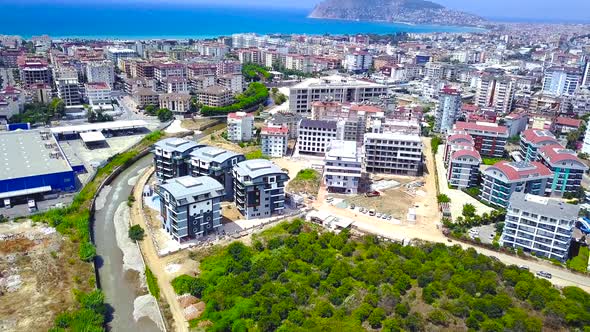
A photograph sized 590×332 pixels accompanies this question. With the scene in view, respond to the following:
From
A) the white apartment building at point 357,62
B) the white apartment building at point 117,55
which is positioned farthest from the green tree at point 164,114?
the white apartment building at point 357,62

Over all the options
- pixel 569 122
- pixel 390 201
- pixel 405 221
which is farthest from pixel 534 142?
pixel 569 122

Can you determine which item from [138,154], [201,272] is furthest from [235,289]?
[138,154]

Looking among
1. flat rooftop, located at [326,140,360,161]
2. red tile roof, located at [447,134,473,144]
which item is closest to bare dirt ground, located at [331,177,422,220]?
flat rooftop, located at [326,140,360,161]

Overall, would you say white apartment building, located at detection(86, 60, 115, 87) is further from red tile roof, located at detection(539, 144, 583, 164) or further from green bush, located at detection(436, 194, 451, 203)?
red tile roof, located at detection(539, 144, 583, 164)

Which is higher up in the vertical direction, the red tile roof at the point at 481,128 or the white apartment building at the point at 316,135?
the red tile roof at the point at 481,128

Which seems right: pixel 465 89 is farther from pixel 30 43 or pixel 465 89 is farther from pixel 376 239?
pixel 30 43

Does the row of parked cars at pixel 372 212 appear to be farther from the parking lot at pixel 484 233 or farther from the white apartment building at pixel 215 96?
the white apartment building at pixel 215 96

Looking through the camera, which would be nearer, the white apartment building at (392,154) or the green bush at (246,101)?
the white apartment building at (392,154)
